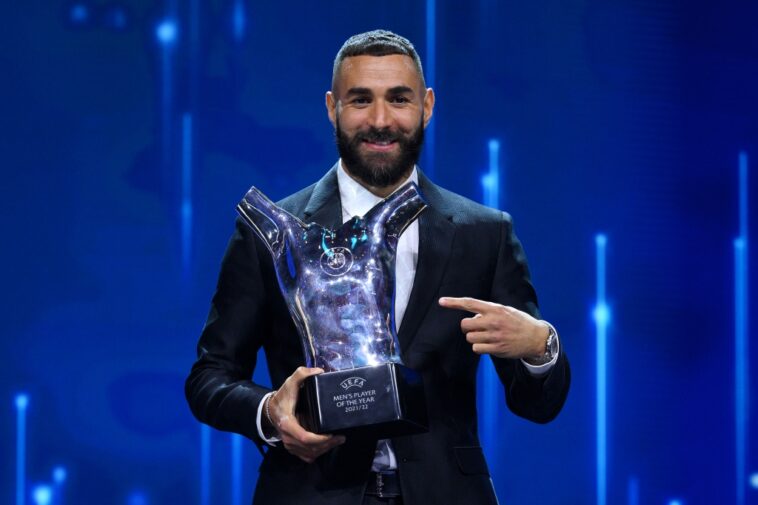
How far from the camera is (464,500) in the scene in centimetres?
182

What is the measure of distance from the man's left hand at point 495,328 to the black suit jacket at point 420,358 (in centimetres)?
13

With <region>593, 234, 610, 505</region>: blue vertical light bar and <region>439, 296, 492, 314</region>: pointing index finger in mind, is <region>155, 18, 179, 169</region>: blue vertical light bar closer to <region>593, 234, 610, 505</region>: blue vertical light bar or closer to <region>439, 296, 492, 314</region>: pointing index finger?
<region>593, 234, 610, 505</region>: blue vertical light bar

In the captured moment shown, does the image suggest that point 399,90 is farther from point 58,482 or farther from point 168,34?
point 58,482

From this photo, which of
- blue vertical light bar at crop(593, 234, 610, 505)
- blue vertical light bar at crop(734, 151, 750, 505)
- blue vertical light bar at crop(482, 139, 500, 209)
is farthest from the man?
blue vertical light bar at crop(734, 151, 750, 505)

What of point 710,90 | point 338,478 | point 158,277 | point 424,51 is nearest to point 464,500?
point 338,478

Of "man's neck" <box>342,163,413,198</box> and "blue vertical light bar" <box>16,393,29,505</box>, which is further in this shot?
"blue vertical light bar" <box>16,393,29,505</box>

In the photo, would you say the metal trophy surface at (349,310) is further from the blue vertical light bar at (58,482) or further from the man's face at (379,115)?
the blue vertical light bar at (58,482)

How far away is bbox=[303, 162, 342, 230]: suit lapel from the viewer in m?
1.96

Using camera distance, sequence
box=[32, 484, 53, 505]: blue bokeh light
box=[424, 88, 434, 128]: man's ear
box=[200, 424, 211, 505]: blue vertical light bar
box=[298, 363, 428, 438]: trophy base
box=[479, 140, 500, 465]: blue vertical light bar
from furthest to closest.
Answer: box=[479, 140, 500, 465]: blue vertical light bar < box=[200, 424, 211, 505]: blue vertical light bar < box=[32, 484, 53, 505]: blue bokeh light < box=[424, 88, 434, 128]: man's ear < box=[298, 363, 428, 438]: trophy base

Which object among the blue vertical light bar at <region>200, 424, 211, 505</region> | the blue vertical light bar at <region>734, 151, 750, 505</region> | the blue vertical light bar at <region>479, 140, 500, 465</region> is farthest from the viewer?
the blue vertical light bar at <region>734, 151, 750, 505</region>

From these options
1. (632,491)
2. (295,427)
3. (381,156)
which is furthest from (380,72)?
(632,491)

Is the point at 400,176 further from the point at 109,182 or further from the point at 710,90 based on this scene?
the point at 710,90

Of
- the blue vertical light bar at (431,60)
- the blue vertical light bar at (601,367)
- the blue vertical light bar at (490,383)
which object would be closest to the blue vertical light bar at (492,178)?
the blue vertical light bar at (490,383)

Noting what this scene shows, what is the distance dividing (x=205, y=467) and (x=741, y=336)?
1.65 m
